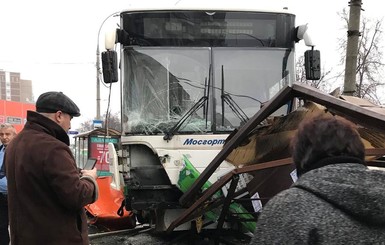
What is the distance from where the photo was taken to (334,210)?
154 cm

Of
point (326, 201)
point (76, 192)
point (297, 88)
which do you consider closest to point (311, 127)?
point (326, 201)

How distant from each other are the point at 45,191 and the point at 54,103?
2.07 feet

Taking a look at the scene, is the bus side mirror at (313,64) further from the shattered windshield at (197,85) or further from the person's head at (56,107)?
the person's head at (56,107)

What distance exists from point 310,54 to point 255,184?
276 centimetres

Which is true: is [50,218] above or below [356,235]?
below

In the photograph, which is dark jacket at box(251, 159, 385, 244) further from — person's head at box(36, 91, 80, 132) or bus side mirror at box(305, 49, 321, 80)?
bus side mirror at box(305, 49, 321, 80)

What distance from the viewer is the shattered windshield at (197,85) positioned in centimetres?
563

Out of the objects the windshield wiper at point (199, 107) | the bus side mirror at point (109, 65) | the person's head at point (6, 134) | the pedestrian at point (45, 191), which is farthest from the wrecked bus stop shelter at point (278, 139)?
the person's head at point (6, 134)

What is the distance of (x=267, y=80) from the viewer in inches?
229

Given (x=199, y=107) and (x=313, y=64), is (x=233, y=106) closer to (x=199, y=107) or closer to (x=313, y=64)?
(x=199, y=107)

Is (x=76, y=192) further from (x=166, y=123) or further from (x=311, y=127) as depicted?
(x=166, y=123)

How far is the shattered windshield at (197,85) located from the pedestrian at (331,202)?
12.8 ft

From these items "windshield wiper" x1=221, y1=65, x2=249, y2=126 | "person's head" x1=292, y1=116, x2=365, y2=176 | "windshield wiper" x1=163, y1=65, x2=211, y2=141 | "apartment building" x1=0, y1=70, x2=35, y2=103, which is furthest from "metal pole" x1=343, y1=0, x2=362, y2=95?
"apartment building" x1=0, y1=70, x2=35, y2=103

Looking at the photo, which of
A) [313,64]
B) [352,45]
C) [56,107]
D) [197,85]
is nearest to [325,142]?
[56,107]
